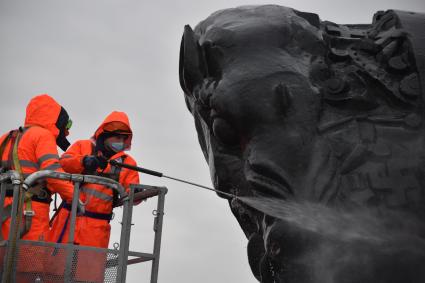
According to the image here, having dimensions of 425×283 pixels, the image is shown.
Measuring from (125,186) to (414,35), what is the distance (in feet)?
10.1

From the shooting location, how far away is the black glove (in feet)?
23.1

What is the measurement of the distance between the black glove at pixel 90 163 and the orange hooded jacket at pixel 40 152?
26 cm

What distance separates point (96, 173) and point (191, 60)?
192 cm

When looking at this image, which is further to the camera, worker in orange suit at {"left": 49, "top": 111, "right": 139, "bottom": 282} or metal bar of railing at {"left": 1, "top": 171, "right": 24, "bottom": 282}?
worker in orange suit at {"left": 49, "top": 111, "right": 139, "bottom": 282}

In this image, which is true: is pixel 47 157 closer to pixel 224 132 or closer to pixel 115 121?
pixel 115 121

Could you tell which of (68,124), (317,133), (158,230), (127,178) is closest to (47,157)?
(68,124)

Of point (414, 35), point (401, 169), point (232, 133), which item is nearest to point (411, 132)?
point (401, 169)

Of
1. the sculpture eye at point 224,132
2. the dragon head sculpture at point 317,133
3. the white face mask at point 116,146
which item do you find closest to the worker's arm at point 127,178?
the white face mask at point 116,146

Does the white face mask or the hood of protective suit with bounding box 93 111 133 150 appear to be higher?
the hood of protective suit with bounding box 93 111 133 150

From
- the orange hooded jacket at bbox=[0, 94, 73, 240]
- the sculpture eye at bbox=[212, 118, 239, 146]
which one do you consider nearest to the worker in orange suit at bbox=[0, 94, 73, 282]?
the orange hooded jacket at bbox=[0, 94, 73, 240]

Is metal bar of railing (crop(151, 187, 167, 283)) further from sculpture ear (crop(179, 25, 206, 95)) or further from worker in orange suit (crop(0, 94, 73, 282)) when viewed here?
sculpture ear (crop(179, 25, 206, 95))

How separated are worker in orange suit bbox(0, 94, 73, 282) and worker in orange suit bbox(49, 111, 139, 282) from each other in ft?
0.74

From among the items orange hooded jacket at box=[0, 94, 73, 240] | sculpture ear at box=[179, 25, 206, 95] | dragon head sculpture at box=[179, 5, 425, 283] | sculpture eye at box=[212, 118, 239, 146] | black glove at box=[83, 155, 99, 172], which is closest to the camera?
dragon head sculpture at box=[179, 5, 425, 283]

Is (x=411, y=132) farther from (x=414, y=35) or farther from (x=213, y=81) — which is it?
(x=213, y=81)
